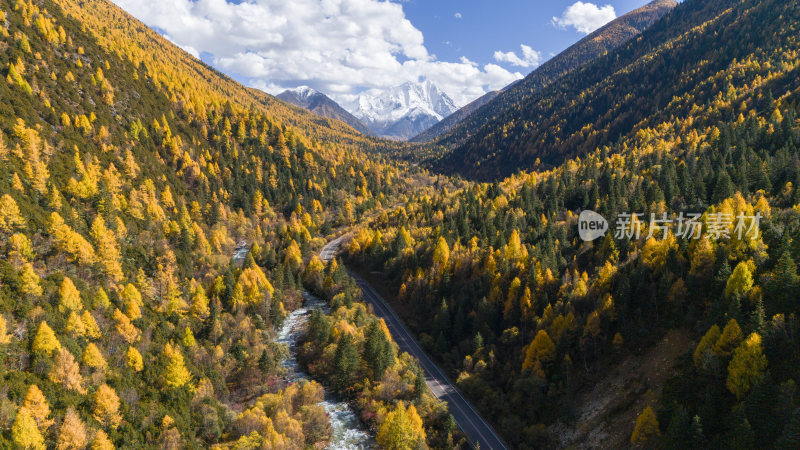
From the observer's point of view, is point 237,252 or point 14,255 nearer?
point 14,255

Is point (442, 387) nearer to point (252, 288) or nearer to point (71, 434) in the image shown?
point (252, 288)

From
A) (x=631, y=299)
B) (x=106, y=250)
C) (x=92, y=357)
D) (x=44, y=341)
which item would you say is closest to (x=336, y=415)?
(x=92, y=357)

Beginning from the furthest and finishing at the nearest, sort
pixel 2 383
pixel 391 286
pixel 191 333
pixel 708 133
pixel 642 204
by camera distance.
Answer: pixel 708 133, pixel 391 286, pixel 642 204, pixel 191 333, pixel 2 383

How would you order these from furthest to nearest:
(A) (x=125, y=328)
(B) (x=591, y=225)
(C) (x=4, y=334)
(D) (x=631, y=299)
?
(B) (x=591, y=225) < (A) (x=125, y=328) < (D) (x=631, y=299) < (C) (x=4, y=334)

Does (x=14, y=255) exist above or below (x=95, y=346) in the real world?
above

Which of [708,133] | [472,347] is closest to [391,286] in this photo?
[472,347]

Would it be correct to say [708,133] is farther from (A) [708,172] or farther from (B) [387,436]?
(B) [387,436]
